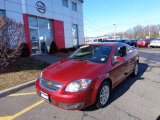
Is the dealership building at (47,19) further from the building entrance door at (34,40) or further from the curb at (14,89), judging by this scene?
the curb at (14,89)

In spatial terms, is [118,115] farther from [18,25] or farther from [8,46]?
[18,25]

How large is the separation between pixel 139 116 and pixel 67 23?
16312 mm

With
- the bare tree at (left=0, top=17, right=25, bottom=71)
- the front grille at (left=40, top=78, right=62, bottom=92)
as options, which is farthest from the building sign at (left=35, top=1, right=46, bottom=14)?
the front grille at (left=40, top=78, right=62, bottom=92)

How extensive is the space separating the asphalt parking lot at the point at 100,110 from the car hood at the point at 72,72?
2.72ft

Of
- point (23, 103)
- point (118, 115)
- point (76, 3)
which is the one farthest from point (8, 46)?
point (76, 3)

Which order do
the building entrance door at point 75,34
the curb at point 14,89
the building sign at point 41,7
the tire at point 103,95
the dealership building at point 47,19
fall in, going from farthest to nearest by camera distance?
the building entrance door at point 75,34, the building sign at point 41,7, the dealership building at point 47,19, the curb at point 14,89, the tire at point 103,95

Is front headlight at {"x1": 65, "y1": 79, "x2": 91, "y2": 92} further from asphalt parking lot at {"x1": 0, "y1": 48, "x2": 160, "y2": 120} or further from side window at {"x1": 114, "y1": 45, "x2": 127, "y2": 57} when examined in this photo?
side window at {"x1": 114, "y1": 45, "x2": 127, "y2": 57}

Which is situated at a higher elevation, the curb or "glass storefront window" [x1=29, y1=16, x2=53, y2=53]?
"glass storefront window" [x1=29, y1=16, x2=53, y2=53]

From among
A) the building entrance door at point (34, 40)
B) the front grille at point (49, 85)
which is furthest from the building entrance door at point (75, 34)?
the front grille at point (49, 85)

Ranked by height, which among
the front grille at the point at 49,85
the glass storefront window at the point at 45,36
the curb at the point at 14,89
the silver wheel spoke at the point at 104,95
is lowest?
the curb at the point at 14,89

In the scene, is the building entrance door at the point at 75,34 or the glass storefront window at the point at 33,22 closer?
the glass storefront window at the point at 33,22

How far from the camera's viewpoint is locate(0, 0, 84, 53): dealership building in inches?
499

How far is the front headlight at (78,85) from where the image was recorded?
361cm

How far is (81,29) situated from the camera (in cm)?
2255
